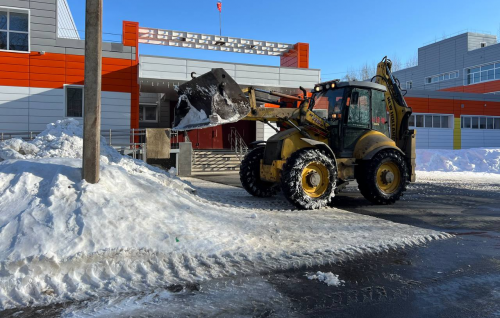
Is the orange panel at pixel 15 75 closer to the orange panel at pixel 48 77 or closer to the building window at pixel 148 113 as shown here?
the orange panel at pixel 48 77

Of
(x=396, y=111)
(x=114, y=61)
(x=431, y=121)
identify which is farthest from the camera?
(x=431, y=121)

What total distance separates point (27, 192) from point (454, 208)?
830 centimetres

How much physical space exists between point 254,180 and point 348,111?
2.78 m

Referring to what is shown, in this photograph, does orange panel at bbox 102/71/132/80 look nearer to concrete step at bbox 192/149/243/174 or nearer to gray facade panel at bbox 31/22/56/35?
gray facade panel at bbox 31/22/56/35

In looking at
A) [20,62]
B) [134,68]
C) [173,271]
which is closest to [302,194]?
[173,271]

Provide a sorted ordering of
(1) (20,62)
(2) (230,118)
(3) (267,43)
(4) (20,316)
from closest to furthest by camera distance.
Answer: (4) (20,316) → (2) (230,118) → (1) (20,62) → (3) (267,43)

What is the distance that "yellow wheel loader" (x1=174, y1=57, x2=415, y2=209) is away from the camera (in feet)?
24.9

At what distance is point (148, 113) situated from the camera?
24.6m

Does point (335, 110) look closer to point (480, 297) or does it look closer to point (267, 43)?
point (480, 297)

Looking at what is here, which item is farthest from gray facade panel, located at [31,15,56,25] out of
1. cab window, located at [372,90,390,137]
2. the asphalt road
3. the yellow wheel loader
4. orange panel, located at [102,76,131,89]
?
the asphalt road

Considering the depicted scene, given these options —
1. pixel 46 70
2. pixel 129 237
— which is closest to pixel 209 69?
pixel 46 70

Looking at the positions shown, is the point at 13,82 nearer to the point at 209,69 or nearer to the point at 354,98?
the point at 209,69

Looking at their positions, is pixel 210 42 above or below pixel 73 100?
above

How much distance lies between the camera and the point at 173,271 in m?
4.03
